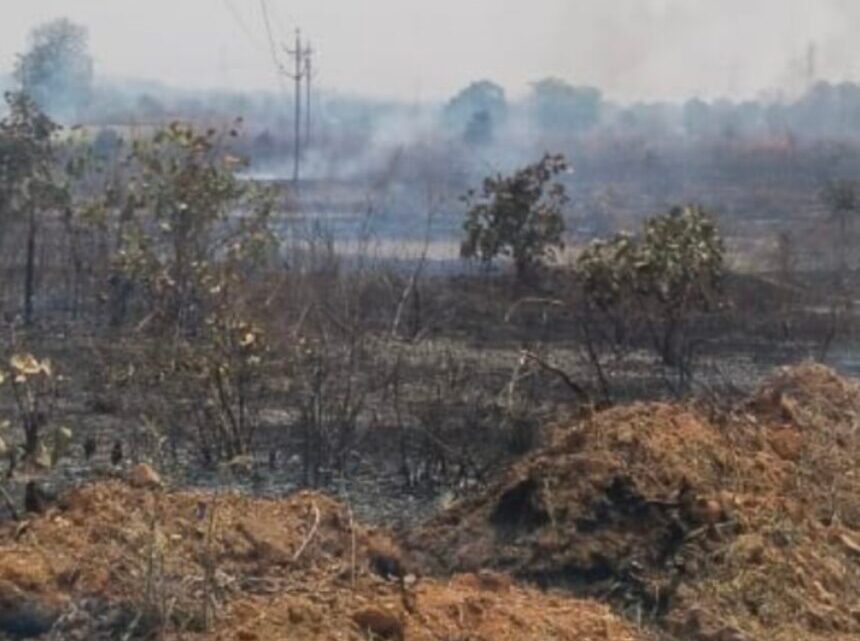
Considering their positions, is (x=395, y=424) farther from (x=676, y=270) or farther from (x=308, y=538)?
(x=308, y=538)

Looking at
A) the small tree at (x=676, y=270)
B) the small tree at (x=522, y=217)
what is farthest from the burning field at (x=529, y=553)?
the small tree at (x=522, y=217)

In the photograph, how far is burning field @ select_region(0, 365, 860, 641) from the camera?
6555mm

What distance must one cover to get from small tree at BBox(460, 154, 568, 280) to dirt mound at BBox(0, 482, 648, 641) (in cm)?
1802

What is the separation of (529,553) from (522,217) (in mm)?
17768

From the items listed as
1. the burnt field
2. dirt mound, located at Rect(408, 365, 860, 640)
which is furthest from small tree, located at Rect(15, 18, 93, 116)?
A: dirt mound, located at Rect(408, 365, 860, 640)

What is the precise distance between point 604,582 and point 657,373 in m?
9.42

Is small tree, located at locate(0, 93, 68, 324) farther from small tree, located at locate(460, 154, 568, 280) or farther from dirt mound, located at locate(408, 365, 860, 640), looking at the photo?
dirt mound, located at locate(408, 365, 860, 640)

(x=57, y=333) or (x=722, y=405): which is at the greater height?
(x=722, y=405)

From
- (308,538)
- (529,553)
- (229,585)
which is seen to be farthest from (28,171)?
(229,585)

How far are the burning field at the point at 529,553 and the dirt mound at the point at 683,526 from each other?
0.4 inches

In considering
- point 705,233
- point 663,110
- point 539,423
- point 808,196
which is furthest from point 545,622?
point 663,110

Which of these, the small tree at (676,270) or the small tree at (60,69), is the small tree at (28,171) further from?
the small tree at (60,69)

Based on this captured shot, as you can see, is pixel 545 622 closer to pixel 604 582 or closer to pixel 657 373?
pixel 604 582

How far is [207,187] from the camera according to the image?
58.9ft
